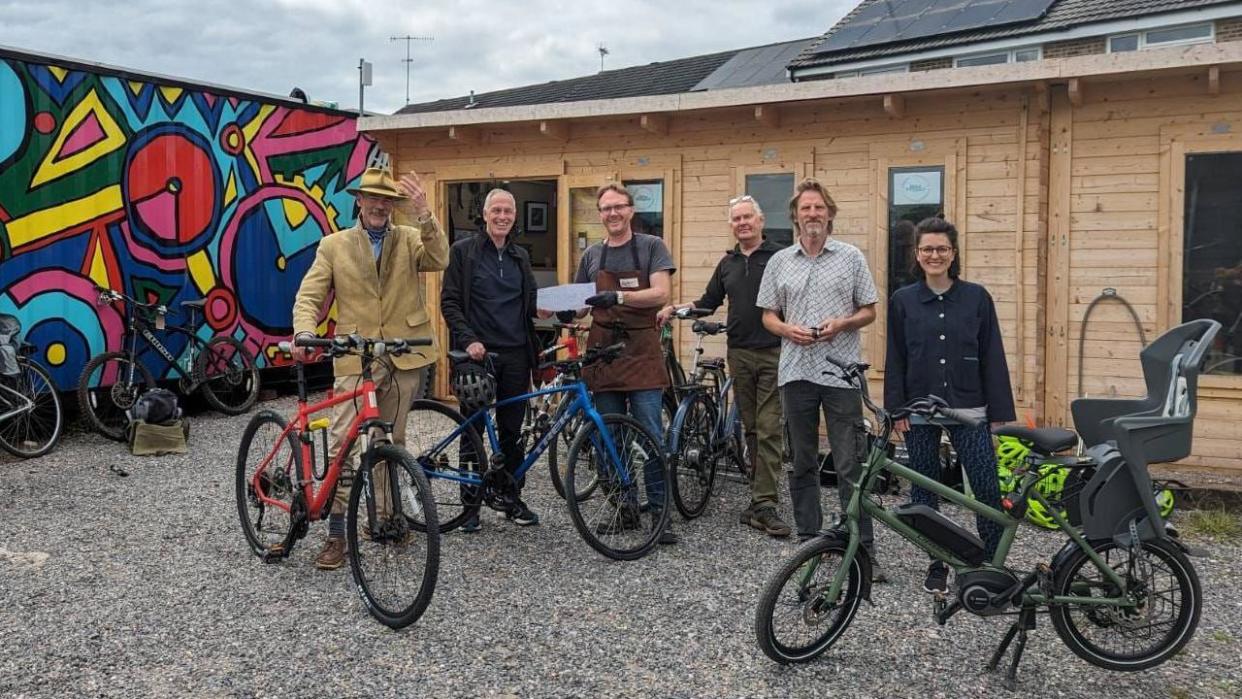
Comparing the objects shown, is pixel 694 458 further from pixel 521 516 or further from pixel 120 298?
pixel 120 298

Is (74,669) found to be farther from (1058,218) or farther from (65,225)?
(1058,218)

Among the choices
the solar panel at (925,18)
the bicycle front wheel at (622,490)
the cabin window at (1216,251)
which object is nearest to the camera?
the bicycle front wheel at (622,490)

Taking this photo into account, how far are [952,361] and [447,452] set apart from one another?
90.4 inches

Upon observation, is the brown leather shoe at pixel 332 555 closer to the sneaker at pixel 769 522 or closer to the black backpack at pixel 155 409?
the sneaker at pixel 769 522

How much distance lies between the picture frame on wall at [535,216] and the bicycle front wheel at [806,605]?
8.38 meters

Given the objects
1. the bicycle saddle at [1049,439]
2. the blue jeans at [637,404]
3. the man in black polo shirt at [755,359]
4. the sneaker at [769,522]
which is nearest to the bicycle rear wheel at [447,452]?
the blue jeans at [637,404]

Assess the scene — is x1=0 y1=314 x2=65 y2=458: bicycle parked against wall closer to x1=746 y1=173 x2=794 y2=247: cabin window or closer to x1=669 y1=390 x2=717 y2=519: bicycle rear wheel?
x1=669 y1=390 x2=717 y2=519: bicycle rear wheel

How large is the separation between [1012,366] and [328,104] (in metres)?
7.23

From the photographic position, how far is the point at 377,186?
162 inches

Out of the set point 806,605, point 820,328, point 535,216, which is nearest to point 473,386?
point 820,328

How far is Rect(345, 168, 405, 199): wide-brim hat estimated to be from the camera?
4.09 meters

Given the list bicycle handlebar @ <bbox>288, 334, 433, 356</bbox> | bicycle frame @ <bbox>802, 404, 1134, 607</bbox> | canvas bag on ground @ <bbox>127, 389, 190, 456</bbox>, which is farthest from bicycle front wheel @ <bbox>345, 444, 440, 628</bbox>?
canvas bag on ground @ <bbox>127, 389, 190, 456</bbox>

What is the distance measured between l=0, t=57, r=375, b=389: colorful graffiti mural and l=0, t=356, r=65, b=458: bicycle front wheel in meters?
0.38

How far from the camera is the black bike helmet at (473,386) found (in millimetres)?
4238
